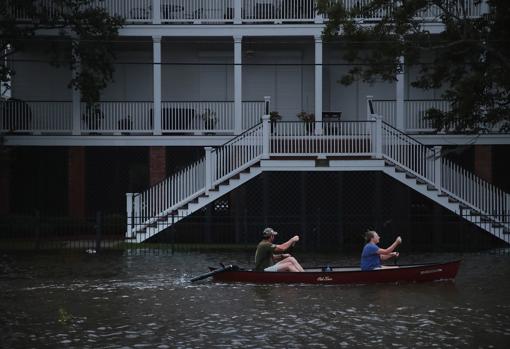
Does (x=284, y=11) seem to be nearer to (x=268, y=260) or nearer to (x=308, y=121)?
(x=308, y=121)

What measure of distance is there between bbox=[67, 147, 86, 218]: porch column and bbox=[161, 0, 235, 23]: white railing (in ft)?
20.7

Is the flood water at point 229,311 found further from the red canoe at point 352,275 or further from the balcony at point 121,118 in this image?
the balcony at point 121,118

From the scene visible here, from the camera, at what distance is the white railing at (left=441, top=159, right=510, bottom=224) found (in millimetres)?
30859

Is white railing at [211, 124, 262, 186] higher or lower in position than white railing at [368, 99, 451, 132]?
lower

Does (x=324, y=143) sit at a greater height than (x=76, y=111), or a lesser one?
lesser

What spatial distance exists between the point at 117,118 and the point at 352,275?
16.9 metres

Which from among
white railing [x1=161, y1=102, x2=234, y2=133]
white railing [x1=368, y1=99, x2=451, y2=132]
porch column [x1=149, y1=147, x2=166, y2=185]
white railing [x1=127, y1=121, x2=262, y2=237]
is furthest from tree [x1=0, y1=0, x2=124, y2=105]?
white railing [x1=368, y1=99, x2=451, y2=132]

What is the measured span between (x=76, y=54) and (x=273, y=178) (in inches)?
352

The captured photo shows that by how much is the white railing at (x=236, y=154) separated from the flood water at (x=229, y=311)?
19.1 feet

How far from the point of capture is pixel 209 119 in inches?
1412

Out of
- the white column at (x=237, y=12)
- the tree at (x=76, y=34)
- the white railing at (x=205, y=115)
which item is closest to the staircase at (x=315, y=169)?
the white railing at (x=205, y=115)

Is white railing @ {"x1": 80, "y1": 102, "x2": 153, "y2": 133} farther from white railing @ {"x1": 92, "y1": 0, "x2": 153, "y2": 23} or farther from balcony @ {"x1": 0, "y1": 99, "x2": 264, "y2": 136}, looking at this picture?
white railing @ {"x1": 92, "y1": 0, "x2": 153, "y2": 23}

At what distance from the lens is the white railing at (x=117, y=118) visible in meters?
35.8

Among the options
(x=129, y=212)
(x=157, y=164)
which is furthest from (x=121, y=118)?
(x=129, y=212)
